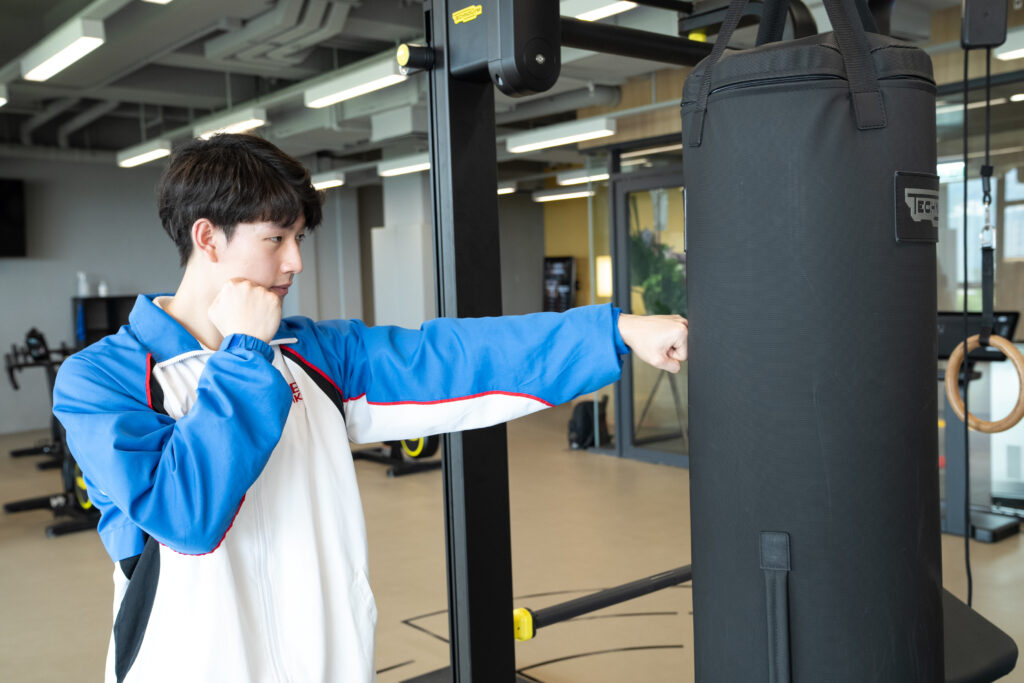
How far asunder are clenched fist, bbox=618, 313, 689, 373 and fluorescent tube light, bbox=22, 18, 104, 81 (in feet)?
14.9

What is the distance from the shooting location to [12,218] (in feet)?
32.9

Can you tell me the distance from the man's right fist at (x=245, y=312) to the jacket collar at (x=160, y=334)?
111mm

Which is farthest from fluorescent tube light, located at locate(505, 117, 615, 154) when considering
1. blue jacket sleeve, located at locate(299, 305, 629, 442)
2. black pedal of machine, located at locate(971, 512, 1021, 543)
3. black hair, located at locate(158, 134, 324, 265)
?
black hair, located at locate(158, 134, 324, 265)

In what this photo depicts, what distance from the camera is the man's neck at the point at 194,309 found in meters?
1.41

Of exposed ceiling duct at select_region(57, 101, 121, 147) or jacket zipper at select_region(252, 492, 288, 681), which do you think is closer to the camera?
jacket zipper at select_region(252, 492, 288, 681)

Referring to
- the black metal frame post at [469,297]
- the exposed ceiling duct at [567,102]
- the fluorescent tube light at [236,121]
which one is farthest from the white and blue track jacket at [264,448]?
the exposed ceiling duct at [567,102]

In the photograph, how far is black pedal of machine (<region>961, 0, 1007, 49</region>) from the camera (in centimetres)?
167

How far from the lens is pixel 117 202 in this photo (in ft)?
36.4

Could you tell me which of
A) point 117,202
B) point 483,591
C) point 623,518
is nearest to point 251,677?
point 483,591

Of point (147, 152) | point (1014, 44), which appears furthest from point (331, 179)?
point (1014, 44)

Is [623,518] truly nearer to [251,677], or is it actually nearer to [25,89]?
[251,677]

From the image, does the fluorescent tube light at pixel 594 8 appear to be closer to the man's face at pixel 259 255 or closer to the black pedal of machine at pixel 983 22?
the black pedal of machine at pixel 983 22

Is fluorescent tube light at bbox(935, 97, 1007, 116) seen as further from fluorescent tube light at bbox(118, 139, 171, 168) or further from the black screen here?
the black screen

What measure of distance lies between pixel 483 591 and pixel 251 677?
Answer: 0.71 meters
